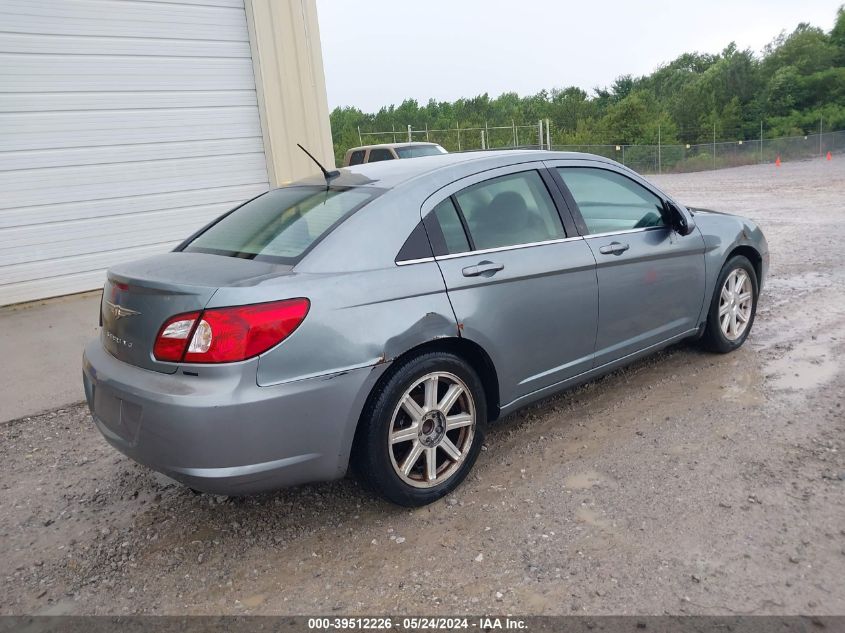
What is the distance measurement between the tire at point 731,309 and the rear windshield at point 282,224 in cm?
271

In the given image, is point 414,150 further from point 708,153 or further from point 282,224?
point 708,153

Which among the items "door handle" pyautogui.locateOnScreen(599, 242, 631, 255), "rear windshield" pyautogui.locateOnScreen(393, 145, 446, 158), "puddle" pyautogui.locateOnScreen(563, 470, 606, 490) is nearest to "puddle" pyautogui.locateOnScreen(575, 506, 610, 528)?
"puddle" pyautogui.locateOnScreen(563, 470, 606, 490)

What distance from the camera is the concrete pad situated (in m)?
4.84

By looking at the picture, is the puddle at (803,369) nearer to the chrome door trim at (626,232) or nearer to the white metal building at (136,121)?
the chrome door trim at (626,232)

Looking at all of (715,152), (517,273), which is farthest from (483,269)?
(715,152)

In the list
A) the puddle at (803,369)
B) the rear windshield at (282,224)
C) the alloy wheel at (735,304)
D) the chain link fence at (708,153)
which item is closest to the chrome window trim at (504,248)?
the rear windshield at (282,224)

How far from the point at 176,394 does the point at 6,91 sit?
6398mm

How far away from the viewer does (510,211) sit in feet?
11.7

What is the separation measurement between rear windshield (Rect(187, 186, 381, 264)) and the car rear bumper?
597 mm

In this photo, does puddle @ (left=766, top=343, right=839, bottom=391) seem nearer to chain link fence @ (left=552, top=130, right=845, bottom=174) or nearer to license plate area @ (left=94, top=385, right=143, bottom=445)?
license plate area @ (left=94, top=385, right=143, bottom=445)

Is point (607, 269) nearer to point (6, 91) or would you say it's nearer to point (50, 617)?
point (50, 617)

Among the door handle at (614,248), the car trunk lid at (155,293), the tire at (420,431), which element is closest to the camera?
the car trunk lid at (155,293)

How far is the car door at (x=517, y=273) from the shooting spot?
3.23 meters

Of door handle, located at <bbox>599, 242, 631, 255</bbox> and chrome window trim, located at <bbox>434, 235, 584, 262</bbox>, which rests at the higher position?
chrome window trim, located at <bbox>434, 235, 584, 262</bbox>
